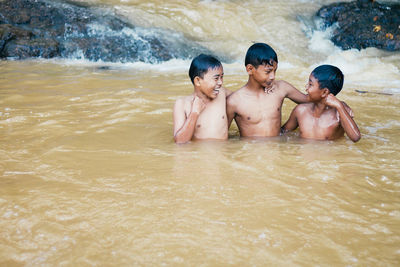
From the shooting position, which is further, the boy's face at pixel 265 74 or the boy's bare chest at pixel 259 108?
the boy's bare chest at pixel 259 108

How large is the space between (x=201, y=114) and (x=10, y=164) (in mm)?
1804

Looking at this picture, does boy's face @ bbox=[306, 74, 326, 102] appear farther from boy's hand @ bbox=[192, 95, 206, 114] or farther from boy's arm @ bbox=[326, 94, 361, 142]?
boy's hand @ bbox=[192, 95, 206, 114]

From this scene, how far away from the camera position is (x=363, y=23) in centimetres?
1145

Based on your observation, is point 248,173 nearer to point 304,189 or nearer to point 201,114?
point 304,189

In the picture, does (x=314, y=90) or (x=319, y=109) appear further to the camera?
(x=319, y=109)

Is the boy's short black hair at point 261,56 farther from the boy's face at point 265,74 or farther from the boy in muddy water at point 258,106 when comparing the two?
the boy in muddy water at point 258,106

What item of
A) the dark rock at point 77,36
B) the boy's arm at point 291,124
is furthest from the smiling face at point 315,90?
the dark rock at point 77,36

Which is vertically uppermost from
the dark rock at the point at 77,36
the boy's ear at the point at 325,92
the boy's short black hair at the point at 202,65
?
the dark rock at the point at 77,36

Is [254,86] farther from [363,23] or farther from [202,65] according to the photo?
[363,23]

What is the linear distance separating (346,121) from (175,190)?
6.39ft

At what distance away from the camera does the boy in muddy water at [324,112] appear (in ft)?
12.4

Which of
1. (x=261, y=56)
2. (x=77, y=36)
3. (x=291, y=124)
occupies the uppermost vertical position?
(x=77, y=36)

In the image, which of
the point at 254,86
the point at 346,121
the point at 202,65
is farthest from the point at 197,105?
the point at 346,121

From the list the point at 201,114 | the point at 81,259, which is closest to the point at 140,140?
the point at 201,114
